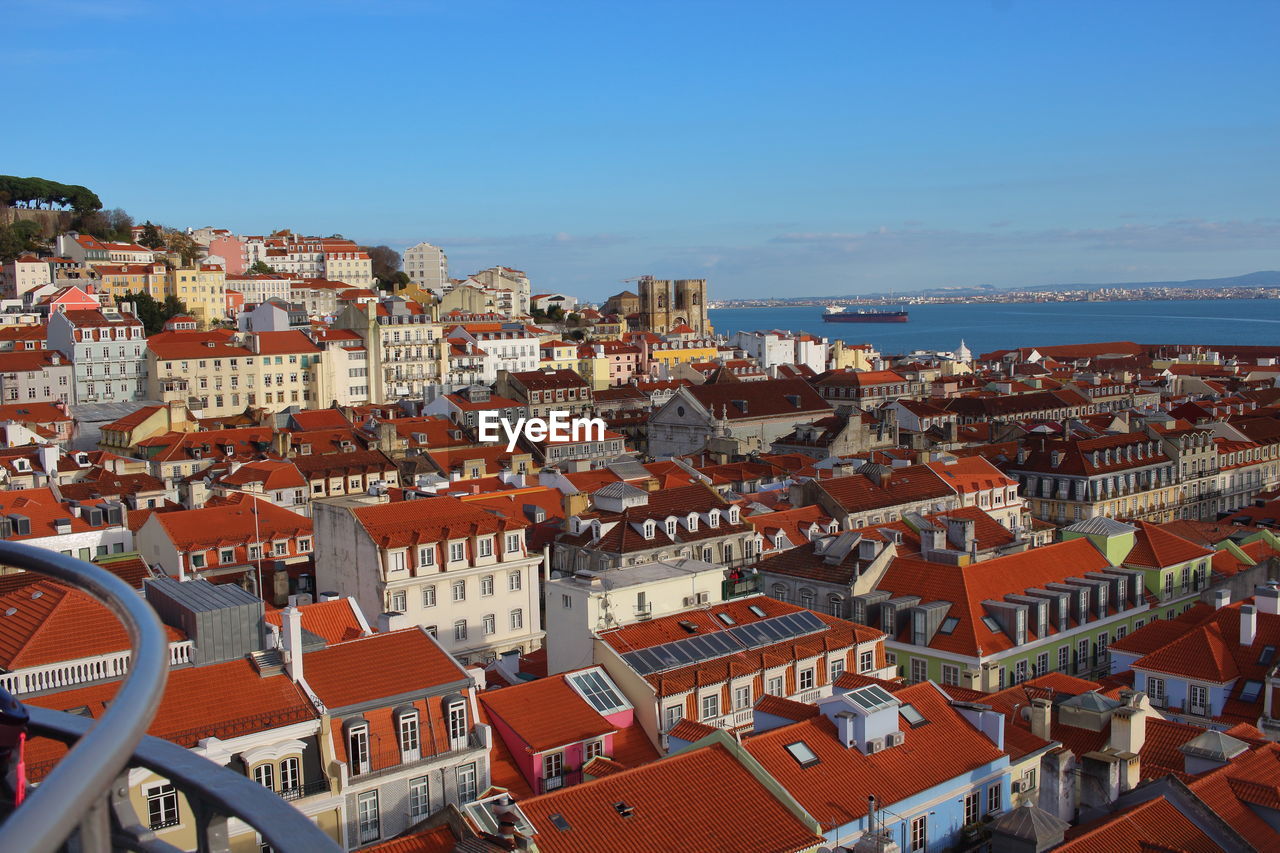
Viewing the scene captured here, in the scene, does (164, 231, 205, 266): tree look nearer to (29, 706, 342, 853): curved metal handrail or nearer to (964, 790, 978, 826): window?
(964, 790, 978, 826): window

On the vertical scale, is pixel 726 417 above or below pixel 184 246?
below

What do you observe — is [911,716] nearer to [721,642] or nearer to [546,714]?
[721,642]

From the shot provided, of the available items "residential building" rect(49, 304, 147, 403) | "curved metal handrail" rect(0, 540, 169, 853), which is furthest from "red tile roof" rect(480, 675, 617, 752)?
"residential building" rect(49, 304, 147, 403)

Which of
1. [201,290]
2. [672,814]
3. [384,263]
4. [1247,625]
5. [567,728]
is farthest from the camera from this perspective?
[384,263]

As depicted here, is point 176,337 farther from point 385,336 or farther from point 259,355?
point 385,336

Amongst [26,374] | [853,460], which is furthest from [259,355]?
[853,460]

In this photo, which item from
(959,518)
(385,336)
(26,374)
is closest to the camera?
(959,518)

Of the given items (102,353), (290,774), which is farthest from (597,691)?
(102,353)
